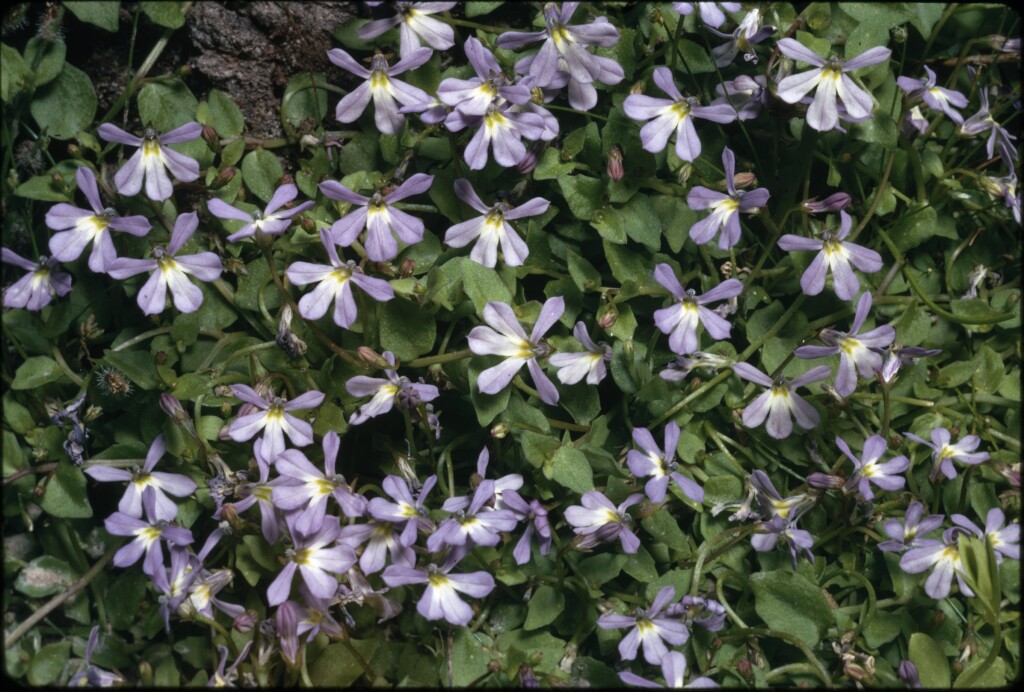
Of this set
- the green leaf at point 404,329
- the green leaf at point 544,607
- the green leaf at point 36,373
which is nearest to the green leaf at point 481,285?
the green leaf at point 404,329

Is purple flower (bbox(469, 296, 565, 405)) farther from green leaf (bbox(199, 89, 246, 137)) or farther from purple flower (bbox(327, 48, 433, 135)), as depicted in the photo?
green leaf (bbox(199, 89, 246, 137))

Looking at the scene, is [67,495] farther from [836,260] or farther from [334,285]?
[836,260]

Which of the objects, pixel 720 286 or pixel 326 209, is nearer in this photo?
pixel 720 286

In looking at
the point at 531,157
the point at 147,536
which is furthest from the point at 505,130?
the point at 147,536

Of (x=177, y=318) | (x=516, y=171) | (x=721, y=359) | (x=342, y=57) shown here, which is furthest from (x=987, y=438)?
(x=177, y=318)

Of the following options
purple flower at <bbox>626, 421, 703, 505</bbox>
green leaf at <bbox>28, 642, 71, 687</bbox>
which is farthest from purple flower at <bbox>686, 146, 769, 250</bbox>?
green leaf at <bbox>28, 642, 71, 687</bbox>

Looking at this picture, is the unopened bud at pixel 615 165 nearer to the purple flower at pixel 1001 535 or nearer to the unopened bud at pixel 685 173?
the unopened bud at pixel 685 173

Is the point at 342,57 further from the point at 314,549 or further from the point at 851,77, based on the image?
the point at 851,77

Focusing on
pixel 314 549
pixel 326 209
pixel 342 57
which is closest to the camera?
pixel 314 549
